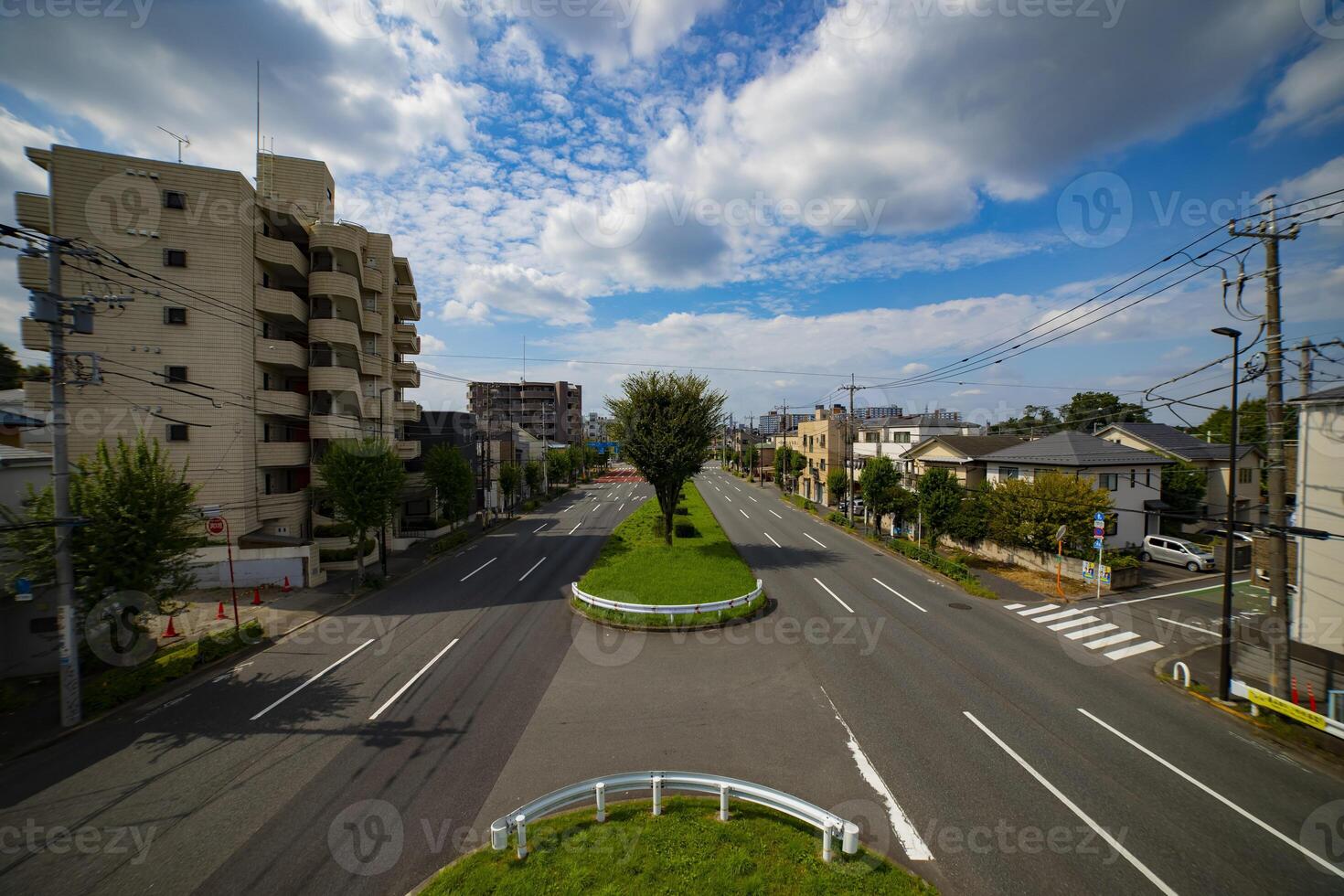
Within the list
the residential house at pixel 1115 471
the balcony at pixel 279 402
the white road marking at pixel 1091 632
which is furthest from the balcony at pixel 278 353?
the residential house at pixel 1115 471

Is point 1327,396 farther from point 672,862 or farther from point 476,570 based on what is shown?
point 476,570

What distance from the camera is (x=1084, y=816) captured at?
788 centimetres

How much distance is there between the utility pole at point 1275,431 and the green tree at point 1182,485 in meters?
25.6

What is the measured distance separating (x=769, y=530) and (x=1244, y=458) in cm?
3293

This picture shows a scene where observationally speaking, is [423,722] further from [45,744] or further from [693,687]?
[45,744]

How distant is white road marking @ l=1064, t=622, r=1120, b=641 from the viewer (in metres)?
16.0

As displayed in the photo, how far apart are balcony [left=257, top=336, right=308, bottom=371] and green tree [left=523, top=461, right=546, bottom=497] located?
28.6m

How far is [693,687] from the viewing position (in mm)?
12188

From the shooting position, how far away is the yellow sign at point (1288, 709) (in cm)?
990

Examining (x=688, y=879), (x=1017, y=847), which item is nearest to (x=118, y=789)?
(x=688, y=879)

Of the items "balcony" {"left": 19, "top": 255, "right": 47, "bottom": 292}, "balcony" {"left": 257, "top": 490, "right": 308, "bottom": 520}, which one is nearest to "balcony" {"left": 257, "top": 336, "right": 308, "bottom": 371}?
"balcony" {"left": 257, "top": 490, "right": 308, "bottom": 520}

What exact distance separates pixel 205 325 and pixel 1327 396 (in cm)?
3913

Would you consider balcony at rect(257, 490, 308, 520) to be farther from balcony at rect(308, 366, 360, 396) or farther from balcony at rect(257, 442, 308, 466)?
balcony at rect(308, 366, 360, 396)

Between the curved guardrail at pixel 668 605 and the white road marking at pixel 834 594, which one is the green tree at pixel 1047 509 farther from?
the curved guardrail at pixel 668 605
